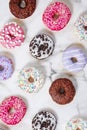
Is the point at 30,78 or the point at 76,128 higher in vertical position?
the point at 30,78

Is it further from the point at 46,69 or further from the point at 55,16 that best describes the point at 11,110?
the point at 55,16

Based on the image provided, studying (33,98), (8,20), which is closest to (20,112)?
(33,98)

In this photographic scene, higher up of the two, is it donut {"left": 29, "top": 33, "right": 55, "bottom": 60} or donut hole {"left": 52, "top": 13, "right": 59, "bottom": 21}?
donut hole {"left": 52, "top": 13, "right": 59, "bottom": 21}

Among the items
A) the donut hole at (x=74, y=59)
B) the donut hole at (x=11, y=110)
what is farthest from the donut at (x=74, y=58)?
the donut hole at (x=11, y=110)

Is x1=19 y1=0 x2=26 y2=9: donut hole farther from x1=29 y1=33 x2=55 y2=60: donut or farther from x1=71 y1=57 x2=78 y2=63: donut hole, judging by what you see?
x1=71 y1=57 x2=78 y2=63: donut hole

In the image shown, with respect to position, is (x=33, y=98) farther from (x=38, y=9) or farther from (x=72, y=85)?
(x=38, y=9)

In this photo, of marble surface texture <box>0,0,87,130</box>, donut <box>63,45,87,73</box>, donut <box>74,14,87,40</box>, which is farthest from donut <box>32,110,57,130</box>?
donut <box>74,14,87,40</box>
